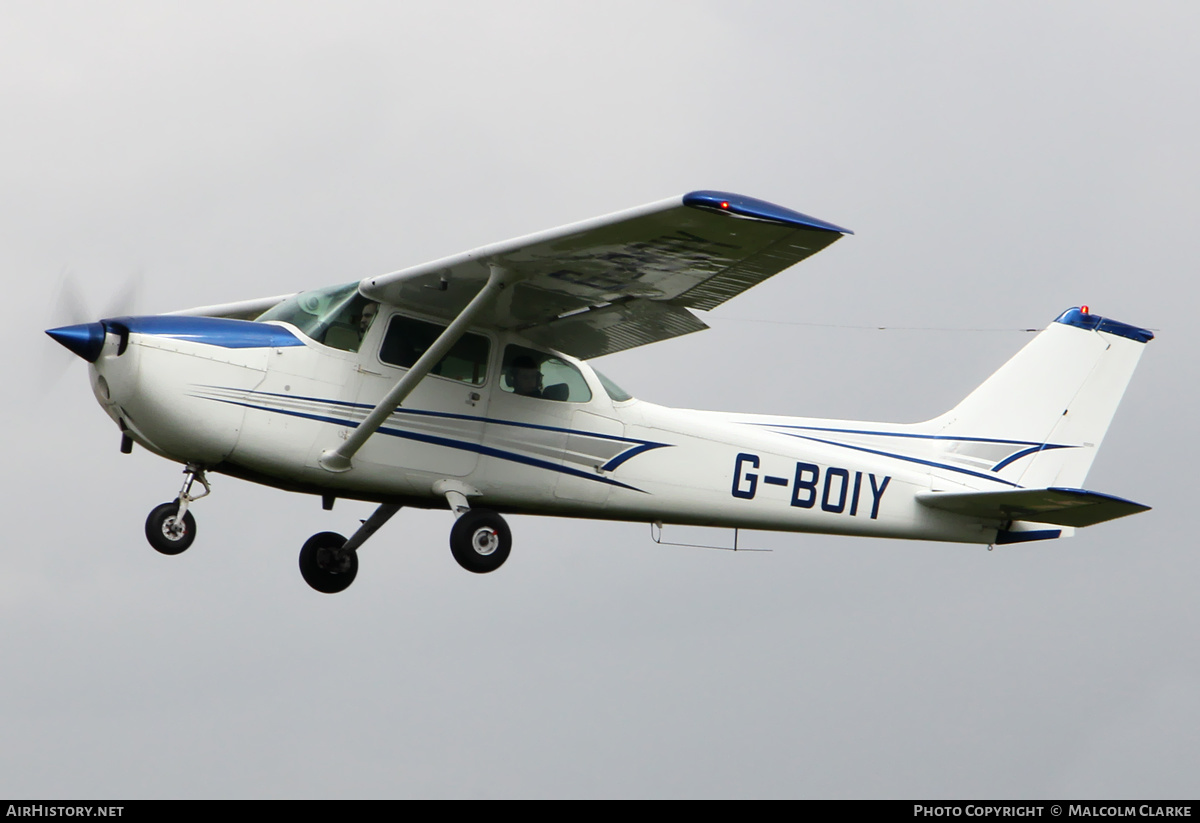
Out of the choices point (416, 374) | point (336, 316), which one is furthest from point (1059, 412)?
point (336, 316)

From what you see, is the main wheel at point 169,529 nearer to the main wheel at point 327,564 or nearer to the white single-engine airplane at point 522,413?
the white single-engine airplane at point 522,413

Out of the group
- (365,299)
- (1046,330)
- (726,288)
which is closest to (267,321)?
(365,299)

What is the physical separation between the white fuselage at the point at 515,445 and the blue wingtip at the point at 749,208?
3.24 meters

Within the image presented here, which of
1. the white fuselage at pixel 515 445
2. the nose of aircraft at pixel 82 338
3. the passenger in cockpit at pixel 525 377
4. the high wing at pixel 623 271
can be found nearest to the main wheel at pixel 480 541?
the white fuselage at pixel 515 445

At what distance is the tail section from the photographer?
49.3ft

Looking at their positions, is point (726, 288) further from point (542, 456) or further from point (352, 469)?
point (352, 469)

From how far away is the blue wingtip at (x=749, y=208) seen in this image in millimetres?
9492

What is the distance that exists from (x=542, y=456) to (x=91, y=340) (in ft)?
12.4

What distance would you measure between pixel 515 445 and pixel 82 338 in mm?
3567

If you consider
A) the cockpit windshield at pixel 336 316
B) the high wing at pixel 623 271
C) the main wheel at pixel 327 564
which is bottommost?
the main wheel at pixel 327 564

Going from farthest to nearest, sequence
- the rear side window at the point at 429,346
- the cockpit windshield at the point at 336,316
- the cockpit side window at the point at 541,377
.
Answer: the cockpit side window at the point at 541,377 → the rear side window at the point at 429,346 → the cockpit windshield at the point at 336,316

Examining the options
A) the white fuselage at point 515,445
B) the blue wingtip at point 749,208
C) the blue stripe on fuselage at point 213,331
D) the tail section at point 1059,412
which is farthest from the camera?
the tail section at point 1059,412

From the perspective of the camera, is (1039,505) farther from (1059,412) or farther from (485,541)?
(485,541)

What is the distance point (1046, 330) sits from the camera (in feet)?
50.2
